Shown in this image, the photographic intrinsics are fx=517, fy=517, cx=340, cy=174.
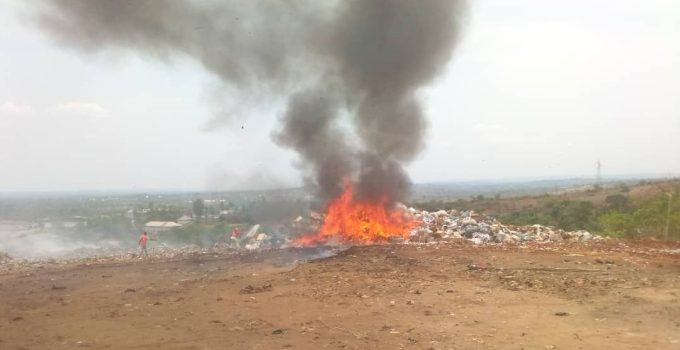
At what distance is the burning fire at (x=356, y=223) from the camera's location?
55.8ft

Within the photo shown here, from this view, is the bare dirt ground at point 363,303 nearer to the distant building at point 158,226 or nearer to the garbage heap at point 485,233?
the garbage heap at point 485,233

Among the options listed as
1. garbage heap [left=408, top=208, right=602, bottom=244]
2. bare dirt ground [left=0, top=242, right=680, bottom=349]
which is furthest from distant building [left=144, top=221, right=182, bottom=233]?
garbage heap [left=408, top=208, right=602, bottom=244]

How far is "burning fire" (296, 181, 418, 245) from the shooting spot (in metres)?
17.0

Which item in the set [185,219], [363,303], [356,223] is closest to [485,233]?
[356,223]

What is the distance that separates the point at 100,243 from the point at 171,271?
414 inches

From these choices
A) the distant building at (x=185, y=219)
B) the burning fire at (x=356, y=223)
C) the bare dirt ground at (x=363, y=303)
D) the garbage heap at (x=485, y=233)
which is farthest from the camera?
the distant building at (x=185, y=219)

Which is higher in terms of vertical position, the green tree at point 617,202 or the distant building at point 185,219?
the green tree at point 617,202

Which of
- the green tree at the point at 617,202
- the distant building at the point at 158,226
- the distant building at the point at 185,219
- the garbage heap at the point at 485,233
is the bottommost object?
the distant building at the point at 158,226

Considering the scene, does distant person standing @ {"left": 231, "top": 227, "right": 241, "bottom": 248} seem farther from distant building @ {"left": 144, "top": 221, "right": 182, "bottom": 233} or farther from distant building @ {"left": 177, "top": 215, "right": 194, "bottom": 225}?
distant building @ {"left": 177, "top": 215, "right": 194, "bottom": 225}

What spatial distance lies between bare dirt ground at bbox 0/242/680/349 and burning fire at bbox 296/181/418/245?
3934mm

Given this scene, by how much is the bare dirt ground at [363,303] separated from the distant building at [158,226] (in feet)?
34.9

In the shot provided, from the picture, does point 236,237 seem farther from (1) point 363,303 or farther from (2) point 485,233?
(1) point 363,303

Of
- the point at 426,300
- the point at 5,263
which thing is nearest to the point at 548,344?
the point at 426,300

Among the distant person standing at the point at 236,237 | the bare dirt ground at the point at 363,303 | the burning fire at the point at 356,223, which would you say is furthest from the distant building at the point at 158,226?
the bare dirt ground at the point at 363,303
